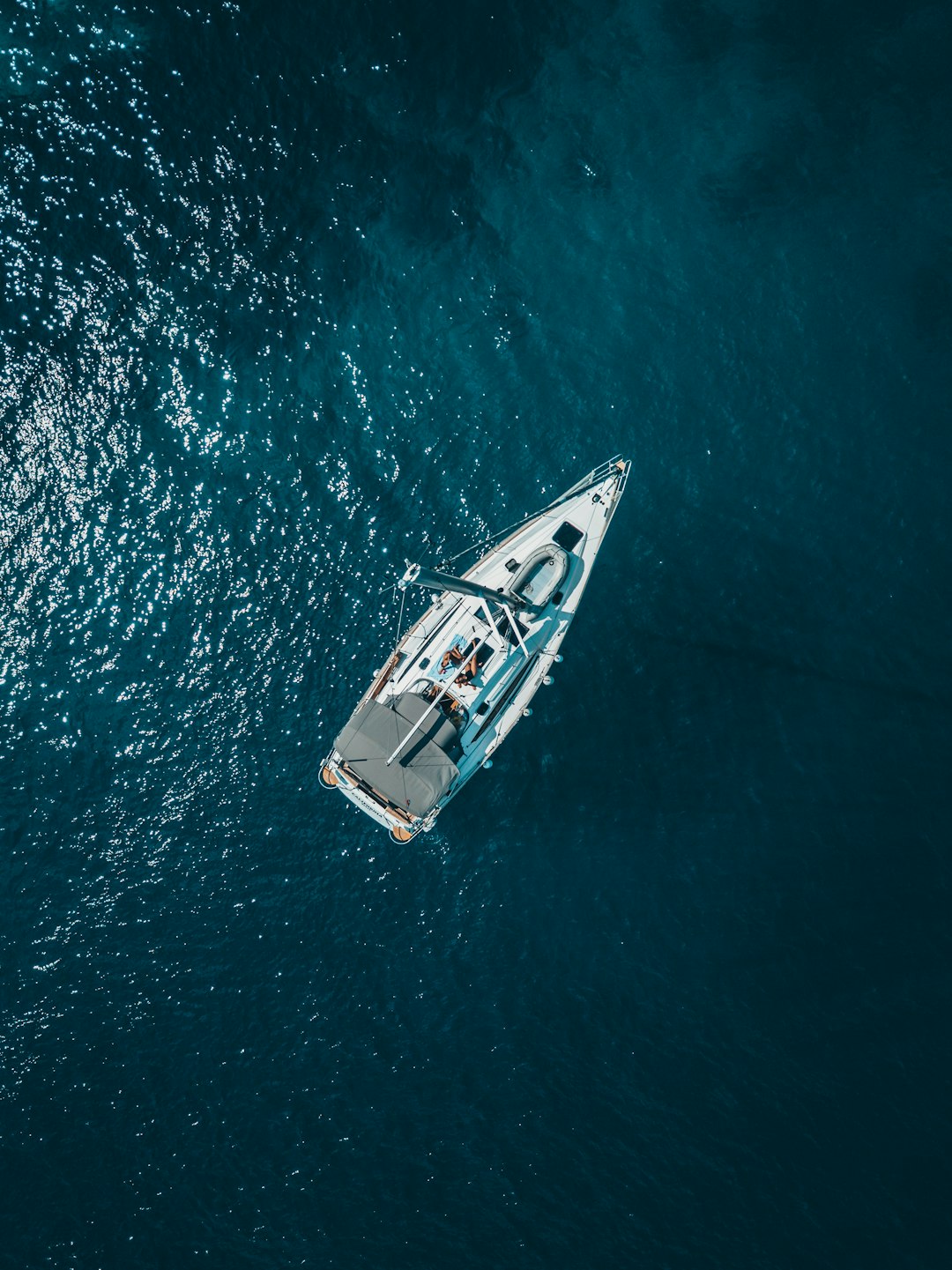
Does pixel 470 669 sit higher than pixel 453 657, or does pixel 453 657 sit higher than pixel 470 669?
pixel 453 657

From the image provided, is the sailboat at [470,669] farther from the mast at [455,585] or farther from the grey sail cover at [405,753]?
the mast at [455,585]

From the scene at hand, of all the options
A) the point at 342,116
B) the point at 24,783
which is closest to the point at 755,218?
the point at 342,116

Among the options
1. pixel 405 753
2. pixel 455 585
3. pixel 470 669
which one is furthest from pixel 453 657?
pixel 455 585

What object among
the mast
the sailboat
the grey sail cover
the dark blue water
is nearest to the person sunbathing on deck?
the sailboat

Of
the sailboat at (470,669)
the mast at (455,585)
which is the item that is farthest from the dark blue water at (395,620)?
the mast at (455,585)

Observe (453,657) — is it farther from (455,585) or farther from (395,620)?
(455,585)

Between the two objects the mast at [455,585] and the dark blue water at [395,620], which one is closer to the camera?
the mast at [455,585]
